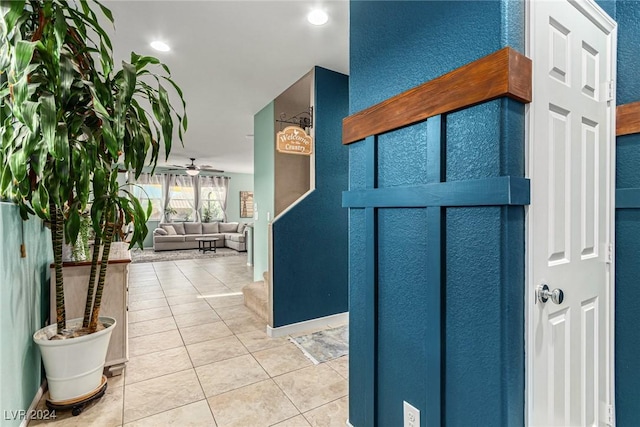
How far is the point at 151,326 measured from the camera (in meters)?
3.45

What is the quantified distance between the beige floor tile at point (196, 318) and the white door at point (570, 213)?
3.29 meters

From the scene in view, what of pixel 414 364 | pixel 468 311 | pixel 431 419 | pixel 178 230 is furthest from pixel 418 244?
pixel 178 230

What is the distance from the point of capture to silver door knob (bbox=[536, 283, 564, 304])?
111 centimetres

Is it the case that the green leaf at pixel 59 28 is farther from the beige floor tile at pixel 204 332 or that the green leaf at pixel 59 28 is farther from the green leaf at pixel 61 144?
the beige floor tile at pixel 204 332

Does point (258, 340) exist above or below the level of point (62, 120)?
below

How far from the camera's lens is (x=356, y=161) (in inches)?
67.5

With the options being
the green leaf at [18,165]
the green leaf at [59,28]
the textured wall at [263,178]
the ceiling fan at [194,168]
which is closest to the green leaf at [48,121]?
the green leaf at [18,165]

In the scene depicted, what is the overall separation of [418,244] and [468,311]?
0.33 metres

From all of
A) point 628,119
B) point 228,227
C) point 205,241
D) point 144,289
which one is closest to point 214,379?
point 628,119

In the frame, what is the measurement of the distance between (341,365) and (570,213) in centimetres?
200

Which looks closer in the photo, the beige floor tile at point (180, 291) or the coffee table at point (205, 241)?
the beige floor tile at point (180, 291)

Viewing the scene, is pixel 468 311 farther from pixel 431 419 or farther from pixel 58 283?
pixel 58 283

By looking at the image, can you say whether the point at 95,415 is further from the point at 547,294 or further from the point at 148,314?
the point at 547,294

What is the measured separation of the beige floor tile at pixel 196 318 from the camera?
3531 mm
